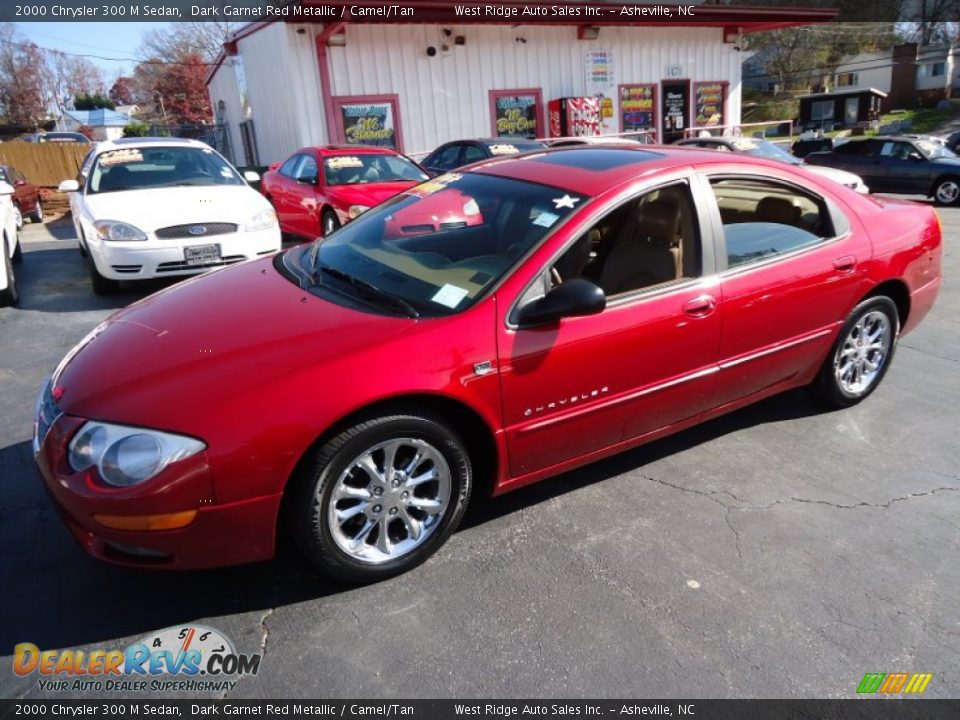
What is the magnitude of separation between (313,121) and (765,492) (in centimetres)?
1275

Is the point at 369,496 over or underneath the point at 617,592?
over

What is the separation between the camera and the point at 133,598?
2.59 meters

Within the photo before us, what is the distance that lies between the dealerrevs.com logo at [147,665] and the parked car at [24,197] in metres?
12.9

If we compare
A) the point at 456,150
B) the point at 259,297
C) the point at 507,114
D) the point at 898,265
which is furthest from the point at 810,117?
the point at 259,297

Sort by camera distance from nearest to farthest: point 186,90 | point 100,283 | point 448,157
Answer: point 100,283 → point 448,157 → point 186,90

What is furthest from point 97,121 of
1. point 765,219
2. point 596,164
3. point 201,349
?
→ point 765,219

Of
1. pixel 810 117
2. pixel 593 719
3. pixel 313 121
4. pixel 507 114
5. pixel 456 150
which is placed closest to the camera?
pixel 593 719

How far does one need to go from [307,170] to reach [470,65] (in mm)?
7577

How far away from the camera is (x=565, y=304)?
2680 millimetres

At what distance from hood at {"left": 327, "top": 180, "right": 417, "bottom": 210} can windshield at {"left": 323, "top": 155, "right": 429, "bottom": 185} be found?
0.63ft

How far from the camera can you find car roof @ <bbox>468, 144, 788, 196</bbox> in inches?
124

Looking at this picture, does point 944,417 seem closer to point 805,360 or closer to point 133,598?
point 805,360

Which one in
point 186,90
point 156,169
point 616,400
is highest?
point 186,90

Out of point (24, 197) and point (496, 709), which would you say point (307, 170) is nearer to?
point (24, 197)
